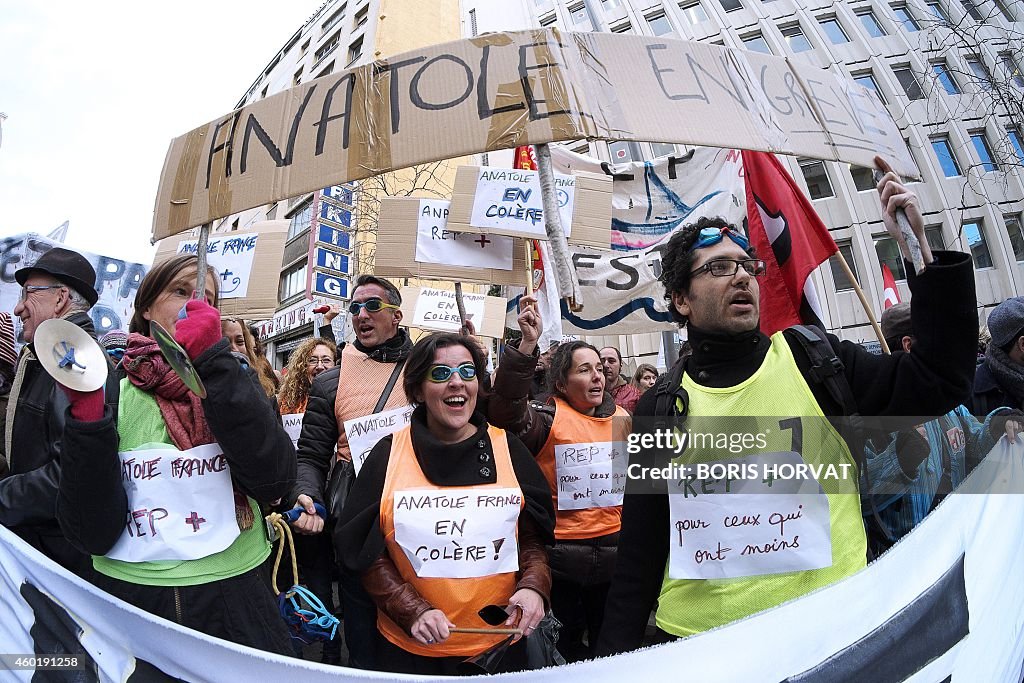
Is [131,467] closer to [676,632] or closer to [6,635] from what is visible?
[6,635]

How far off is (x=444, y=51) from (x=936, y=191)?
2188 cm

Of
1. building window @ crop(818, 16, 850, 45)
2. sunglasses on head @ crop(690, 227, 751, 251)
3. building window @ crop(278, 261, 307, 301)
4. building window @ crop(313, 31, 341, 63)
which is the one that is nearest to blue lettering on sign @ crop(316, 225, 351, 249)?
sunglasses on head @ crop(690, 227, 751, 251)

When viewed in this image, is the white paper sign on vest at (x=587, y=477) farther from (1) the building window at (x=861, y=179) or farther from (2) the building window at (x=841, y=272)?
(1) the building window at (x=861, y=179)

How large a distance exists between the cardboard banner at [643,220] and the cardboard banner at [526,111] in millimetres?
1880

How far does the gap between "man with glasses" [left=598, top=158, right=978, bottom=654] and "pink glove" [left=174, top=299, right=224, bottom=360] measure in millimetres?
1175

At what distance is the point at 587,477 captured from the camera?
8.21ft

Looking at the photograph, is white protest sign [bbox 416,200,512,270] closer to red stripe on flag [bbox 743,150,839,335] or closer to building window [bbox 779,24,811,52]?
red stripe on flag [bbox 743,150,839,335]

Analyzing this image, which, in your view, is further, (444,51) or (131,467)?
(444,51)

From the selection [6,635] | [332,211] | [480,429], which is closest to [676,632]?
[480,429]

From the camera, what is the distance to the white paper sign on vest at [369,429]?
2430 millimetres

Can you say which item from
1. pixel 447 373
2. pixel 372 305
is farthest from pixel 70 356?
pixel 372 305

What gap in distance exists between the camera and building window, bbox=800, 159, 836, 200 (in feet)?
67.5

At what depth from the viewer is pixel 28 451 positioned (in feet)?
5.50

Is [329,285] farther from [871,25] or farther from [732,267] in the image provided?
[871,25]
